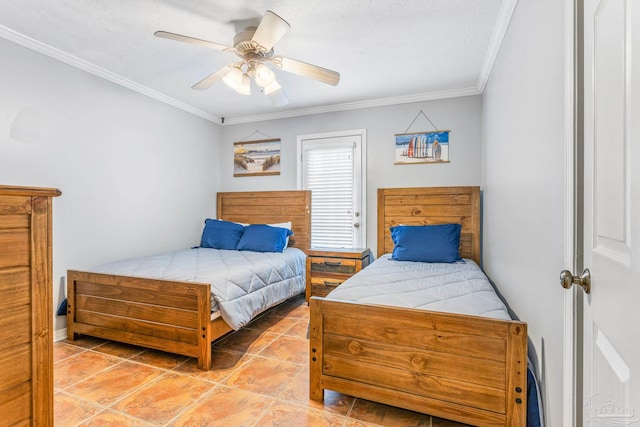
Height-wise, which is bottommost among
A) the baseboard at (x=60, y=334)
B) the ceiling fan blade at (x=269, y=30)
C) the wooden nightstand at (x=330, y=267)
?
the baseboard at (x=60, y=334)

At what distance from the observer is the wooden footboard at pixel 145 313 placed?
2.18 meters

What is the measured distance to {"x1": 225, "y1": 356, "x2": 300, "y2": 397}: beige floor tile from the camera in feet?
6.42

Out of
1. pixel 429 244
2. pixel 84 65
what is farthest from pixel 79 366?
pixel 429 244

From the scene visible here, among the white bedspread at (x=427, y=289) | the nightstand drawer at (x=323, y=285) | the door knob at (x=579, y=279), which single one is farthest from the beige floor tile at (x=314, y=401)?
the nightstand drawer at (x=323, y=285)

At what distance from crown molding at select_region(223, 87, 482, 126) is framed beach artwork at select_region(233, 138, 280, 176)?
0.32 m

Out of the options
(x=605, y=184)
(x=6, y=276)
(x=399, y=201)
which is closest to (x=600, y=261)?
(x=605, y=184)

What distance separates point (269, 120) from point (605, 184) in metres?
3.96

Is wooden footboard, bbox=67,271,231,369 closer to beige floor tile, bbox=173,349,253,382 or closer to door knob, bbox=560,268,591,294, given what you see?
beige floor tile, bbox=173,349,253,382

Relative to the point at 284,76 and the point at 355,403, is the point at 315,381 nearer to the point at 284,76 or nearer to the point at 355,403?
the point at 355,403

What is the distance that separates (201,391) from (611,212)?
2.11 m

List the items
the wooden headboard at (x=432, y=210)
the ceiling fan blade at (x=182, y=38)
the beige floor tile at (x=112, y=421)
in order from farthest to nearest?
the wooden headboard at (x=432, y=210), the ceiling fan blade at (x=182, y=38), the beige floor tile at (x=112, y=421)

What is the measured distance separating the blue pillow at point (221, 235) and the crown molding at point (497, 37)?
120 inches

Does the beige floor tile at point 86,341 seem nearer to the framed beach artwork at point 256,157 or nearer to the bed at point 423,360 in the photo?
the bed at point 423,360

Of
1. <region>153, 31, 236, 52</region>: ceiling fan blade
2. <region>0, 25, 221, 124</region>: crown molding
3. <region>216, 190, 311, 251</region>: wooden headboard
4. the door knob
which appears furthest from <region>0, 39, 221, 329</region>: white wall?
the door knob
